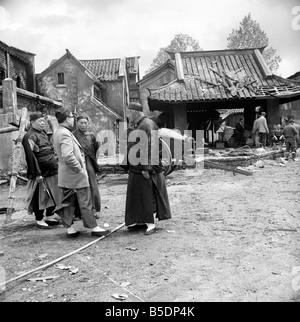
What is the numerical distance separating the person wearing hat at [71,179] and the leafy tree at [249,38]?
28.1 m

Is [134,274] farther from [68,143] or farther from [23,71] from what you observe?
[23,71]

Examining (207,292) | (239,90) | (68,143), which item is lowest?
(207,292)

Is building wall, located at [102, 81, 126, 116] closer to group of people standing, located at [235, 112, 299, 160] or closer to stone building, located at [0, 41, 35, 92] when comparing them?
stone building, located at [0, 41, 35, 92]

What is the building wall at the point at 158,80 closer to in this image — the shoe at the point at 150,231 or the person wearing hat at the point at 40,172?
the person wearing hat at the point at 40,172

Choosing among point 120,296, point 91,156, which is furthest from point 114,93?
point 120,296

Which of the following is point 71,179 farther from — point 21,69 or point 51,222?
point 21,69

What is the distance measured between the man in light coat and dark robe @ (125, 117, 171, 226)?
9.28 m

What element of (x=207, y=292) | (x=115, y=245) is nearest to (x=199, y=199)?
(x=115, y=245)

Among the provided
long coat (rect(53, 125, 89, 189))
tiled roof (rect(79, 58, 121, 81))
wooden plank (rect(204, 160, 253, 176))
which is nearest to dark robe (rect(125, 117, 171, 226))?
long coat (rect(53, 125, 89, 189))

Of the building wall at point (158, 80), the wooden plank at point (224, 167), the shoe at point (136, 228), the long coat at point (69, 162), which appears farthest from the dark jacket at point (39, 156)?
the building wall at point (158, 80)

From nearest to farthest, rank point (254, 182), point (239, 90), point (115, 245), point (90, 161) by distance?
point (115, 245) < point (90, 161) < point (254, 182) < point (239, 90)

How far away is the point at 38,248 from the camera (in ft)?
14.0

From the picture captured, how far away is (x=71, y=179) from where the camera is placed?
452cm
